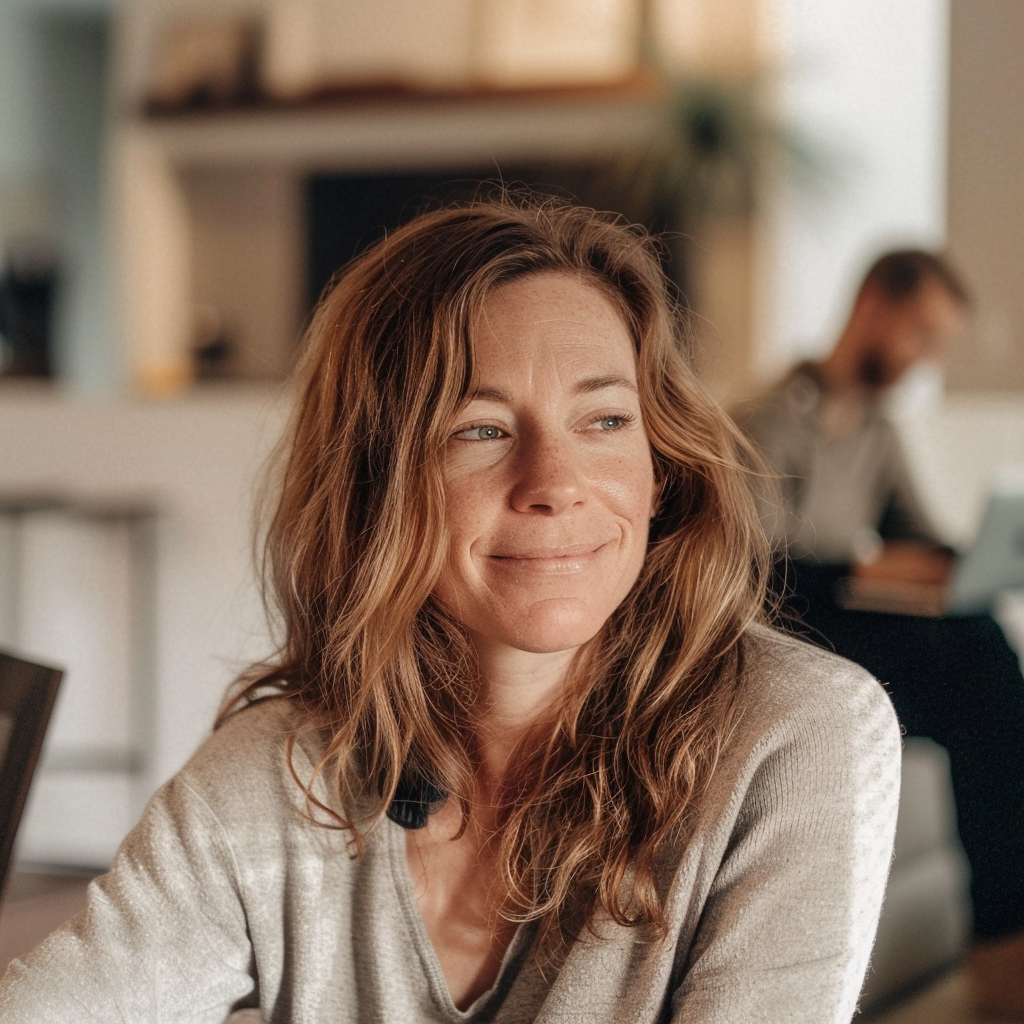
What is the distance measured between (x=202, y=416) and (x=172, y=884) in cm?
290

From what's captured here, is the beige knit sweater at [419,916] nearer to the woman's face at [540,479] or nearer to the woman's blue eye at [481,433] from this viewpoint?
the woman's face at [540,479]

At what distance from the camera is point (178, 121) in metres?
4.21

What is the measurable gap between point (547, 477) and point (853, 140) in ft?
10.5

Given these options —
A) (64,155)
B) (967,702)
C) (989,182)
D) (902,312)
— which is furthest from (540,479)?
(64,155)

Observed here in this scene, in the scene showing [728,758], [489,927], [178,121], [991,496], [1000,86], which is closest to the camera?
[728,758]

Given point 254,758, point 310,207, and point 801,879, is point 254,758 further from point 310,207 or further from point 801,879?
point 310,207

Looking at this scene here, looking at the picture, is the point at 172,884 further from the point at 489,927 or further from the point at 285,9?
the point at 285,9

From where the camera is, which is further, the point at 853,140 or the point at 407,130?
the point at 407,130

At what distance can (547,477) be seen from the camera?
1001 mm

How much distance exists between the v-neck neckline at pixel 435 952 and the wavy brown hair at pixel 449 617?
3 cm

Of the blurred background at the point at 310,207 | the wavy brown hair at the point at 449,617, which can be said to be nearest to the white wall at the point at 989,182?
the blurred background at the point at 310,207

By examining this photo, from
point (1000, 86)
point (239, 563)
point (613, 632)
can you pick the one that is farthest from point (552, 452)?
point (1000, 86)

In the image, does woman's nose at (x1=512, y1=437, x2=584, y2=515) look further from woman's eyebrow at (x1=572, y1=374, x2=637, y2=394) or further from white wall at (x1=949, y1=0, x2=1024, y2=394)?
white wall at (x1=949, y1=0, x2=1024, y2=394)

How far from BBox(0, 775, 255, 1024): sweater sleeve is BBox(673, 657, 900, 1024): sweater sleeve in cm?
37
